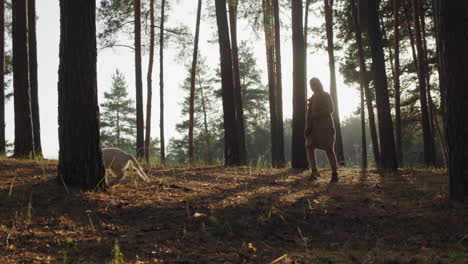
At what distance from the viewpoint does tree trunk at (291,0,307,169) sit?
34.4 ft

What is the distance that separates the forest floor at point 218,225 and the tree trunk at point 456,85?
417mm

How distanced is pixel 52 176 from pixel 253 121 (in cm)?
3565

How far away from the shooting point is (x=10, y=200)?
4.35 meters

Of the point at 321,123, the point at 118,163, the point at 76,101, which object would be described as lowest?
the point at 118,163

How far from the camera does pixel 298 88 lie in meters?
10.5

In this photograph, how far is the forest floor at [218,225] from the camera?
3209mm

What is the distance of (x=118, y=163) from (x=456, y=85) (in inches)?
211

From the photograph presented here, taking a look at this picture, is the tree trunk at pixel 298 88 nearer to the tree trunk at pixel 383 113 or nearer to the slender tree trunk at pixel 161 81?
the tree trunk at pixel 383 113

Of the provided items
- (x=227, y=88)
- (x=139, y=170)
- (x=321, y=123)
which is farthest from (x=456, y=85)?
(x=227, y=88)

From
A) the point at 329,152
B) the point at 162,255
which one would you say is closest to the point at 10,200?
the point at 162,255

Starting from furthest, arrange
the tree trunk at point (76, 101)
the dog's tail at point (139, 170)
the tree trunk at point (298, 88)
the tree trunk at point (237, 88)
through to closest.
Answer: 1. the tree trunk at point (237, 88)
2. the tree trunk at point (298, 88)
3. the dog's tail at point (139, 170)
4. the tree trunk at point (76, 101)

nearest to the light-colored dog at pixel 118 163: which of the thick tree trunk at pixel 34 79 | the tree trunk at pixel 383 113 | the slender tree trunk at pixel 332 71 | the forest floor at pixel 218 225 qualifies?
the forest floor at pixel 218 225

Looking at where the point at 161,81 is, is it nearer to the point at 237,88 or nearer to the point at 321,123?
the point at 237,88

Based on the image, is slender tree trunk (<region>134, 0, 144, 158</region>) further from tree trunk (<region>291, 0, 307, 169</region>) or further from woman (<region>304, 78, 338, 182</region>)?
woman (<region>304, 78, 338, 182</region>)
